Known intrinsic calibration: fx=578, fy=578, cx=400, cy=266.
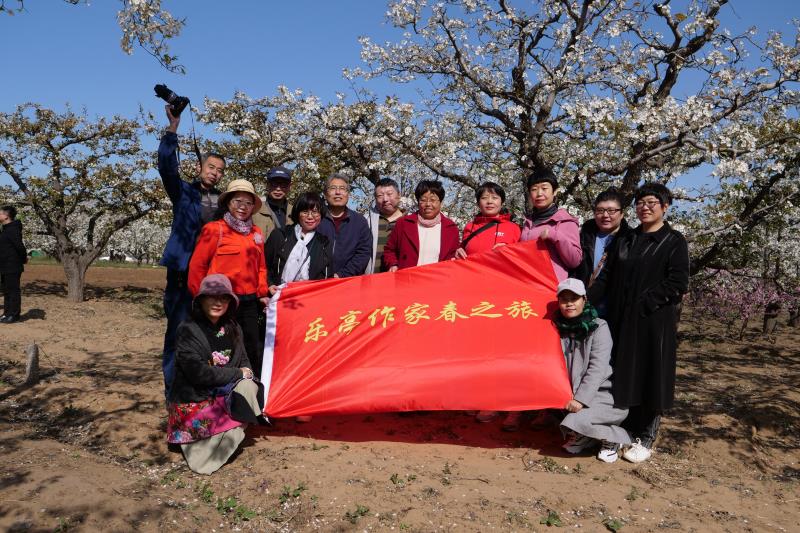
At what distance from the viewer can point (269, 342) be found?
5086 mm

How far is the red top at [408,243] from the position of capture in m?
5.52

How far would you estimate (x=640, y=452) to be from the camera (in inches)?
184

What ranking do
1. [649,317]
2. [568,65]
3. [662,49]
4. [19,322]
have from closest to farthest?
[649,317], [662,49], [568,65], [19,322]

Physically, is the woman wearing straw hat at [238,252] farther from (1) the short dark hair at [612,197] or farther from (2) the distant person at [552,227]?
(1) the short dark hair at [612,197]

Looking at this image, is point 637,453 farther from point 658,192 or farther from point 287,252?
point 287,252

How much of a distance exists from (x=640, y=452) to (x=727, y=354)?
787 centimetres

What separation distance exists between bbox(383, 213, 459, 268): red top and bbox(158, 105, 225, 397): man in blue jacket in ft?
5.48

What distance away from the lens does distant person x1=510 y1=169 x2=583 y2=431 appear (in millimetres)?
4906

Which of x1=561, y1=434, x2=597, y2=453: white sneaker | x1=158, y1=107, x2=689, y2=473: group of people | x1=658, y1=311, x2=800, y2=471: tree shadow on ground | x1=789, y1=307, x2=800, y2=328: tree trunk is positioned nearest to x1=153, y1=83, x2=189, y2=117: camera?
x1=158, y1=107, x2=689, y2=473: group of people

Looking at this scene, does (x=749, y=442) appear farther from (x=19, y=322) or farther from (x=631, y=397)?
(x=19, y=322)

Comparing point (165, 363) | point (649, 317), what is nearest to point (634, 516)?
point (649, 317)

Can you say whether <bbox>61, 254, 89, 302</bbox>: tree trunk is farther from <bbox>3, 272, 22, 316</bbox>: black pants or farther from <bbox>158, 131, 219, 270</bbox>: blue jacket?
<bbox>158, 131, 219, 270</bbox>: blue jacket

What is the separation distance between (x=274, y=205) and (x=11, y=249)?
7681mm

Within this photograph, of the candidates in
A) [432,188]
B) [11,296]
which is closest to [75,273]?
[11,296]
